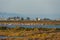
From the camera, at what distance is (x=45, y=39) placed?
42.7m

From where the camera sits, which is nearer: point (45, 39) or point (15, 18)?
point (45, 39)

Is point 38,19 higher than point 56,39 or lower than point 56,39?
lower

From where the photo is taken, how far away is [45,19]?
157625mm

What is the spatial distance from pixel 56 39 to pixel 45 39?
1734mm

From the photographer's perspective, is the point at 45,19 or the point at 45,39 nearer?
the point at 45,39

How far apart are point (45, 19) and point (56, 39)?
115 metres

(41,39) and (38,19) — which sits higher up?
(41,39)

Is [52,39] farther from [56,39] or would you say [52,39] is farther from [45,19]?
[45,19]

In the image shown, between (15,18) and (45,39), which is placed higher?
(45,39)

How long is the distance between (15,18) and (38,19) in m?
14.3

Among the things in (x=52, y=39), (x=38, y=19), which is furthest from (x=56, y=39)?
(x=38, y=19)

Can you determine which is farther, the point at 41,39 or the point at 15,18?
the point at 15,18

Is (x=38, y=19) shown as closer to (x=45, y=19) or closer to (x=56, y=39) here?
(x=45, y=19)

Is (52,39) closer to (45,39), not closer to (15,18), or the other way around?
(45,39)
